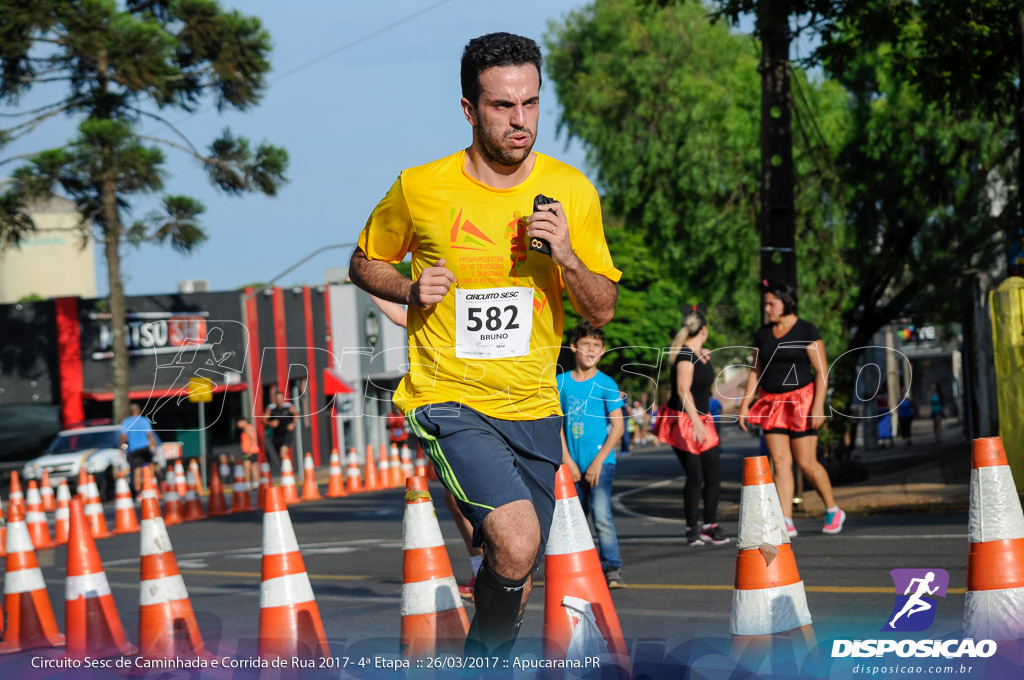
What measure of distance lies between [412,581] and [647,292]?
52.6m

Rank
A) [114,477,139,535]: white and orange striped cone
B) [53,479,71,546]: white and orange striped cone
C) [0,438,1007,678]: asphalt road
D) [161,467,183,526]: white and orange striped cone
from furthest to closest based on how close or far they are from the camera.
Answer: [161,467,183,526]: white and orange striped cone < [114,477,139,535]: white and orange striped cone < [53,479,71,546]: white and orange striped cone < [0,438,1007,678]: asphalt road

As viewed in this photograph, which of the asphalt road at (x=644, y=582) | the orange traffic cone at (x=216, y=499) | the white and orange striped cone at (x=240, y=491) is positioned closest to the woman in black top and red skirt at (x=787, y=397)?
the asphalt road at (x=644, y=582)

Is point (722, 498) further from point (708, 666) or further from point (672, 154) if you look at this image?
point (708, 666)

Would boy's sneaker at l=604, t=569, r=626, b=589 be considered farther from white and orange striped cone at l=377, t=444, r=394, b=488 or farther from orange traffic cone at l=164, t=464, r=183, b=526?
white and orange striped cone at l=377, t=444, r=394, b=488

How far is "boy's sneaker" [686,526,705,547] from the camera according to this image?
9.84m

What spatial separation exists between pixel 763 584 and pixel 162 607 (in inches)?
121

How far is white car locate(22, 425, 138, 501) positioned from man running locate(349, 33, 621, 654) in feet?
71.1

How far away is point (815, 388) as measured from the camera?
370 inches

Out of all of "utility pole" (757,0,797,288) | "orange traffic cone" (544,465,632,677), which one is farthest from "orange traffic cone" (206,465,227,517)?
"orange traffic cone" (544,465,632,677)

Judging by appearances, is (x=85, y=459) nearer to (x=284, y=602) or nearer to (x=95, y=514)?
(x=95, y=514)

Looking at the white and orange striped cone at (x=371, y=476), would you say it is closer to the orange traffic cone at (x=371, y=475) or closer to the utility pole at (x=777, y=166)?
the orange traffic cone at (x=371, y=475)

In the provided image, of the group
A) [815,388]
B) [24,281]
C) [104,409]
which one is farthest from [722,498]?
[24,281]

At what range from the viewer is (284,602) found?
5273 mm

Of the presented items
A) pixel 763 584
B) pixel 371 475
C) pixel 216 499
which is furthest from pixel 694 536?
pixel 371 475
